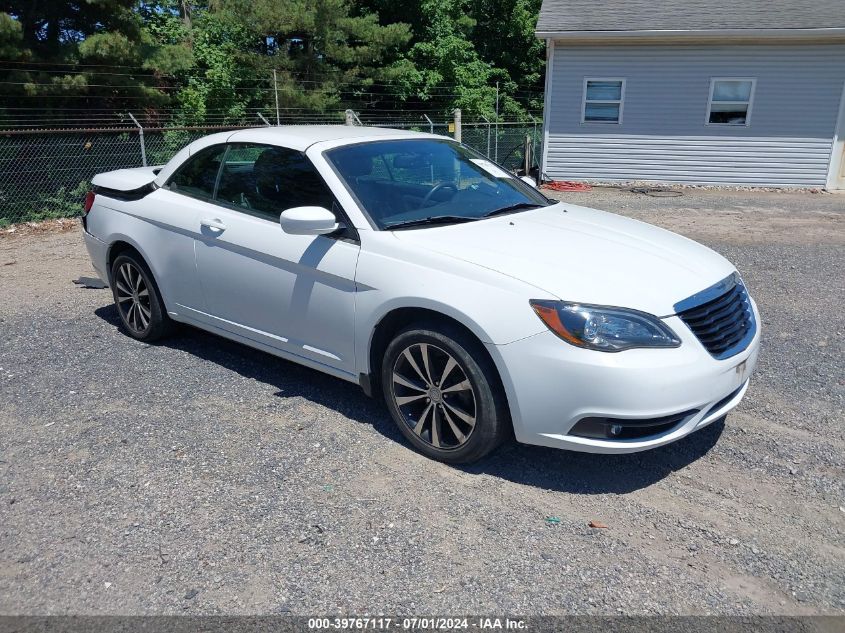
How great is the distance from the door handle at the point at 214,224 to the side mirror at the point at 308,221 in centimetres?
76

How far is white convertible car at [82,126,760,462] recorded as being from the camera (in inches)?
125

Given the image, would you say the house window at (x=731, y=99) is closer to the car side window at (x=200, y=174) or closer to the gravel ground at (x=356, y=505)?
the gravel ground at (x=356, y=505)

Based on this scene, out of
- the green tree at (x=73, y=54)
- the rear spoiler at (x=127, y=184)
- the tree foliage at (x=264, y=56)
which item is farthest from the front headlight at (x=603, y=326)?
the green tree at (x=73, y=54)

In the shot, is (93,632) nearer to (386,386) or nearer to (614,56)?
(386,386)

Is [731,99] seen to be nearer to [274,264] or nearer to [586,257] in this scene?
[586,257]

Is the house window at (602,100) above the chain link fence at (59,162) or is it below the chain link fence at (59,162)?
above

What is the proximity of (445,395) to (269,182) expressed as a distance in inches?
73.8

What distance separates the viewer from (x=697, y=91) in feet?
52.6

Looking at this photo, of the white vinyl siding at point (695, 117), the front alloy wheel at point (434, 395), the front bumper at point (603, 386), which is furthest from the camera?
the white vinyl siding at point (695, 117)

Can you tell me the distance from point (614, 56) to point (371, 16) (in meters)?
8.76

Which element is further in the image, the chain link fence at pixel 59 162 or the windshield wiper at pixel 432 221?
the chain link fence at pixel 59 162

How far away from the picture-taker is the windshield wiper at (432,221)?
12.6 feet

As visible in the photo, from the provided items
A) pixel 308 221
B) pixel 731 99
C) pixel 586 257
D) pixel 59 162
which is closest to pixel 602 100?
pixel 731 99

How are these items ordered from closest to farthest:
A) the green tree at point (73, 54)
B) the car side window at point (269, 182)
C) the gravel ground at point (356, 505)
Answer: the gravel ground at point (356, 505) → the car side window at point (269, 182) → the green tree at point (73, 54)
